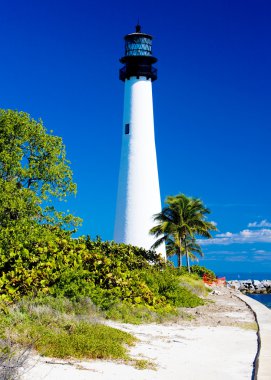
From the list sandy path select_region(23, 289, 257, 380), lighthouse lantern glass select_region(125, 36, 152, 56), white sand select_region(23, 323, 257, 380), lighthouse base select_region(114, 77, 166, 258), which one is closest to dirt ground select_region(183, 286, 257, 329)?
sandy path select_region(23, 289, 257, 380)

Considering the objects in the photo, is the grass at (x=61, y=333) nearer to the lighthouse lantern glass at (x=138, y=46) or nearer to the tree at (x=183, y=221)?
Result: the tree at (x=183, y=221)

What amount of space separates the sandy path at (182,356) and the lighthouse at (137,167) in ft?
64.5

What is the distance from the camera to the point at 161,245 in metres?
35.5

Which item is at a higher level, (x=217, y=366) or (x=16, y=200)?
(x=16, y=200)

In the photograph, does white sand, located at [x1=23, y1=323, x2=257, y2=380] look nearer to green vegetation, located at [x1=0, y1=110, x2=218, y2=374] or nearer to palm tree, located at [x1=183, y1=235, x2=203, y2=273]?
green vegetation, located at [x1=0, y1=110, x2=218, y2=374]

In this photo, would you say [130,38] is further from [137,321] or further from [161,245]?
[137,321]

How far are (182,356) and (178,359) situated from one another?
0.93 ft

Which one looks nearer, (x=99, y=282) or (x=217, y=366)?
(x=217, y=366)

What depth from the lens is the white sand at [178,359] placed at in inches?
300

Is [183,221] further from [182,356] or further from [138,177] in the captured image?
[182,356]

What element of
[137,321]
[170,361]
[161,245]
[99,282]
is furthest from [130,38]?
[170,361]

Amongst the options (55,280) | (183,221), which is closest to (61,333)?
(55,280)

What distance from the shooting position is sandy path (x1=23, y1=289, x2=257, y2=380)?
766cm

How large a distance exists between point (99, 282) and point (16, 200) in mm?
8176
